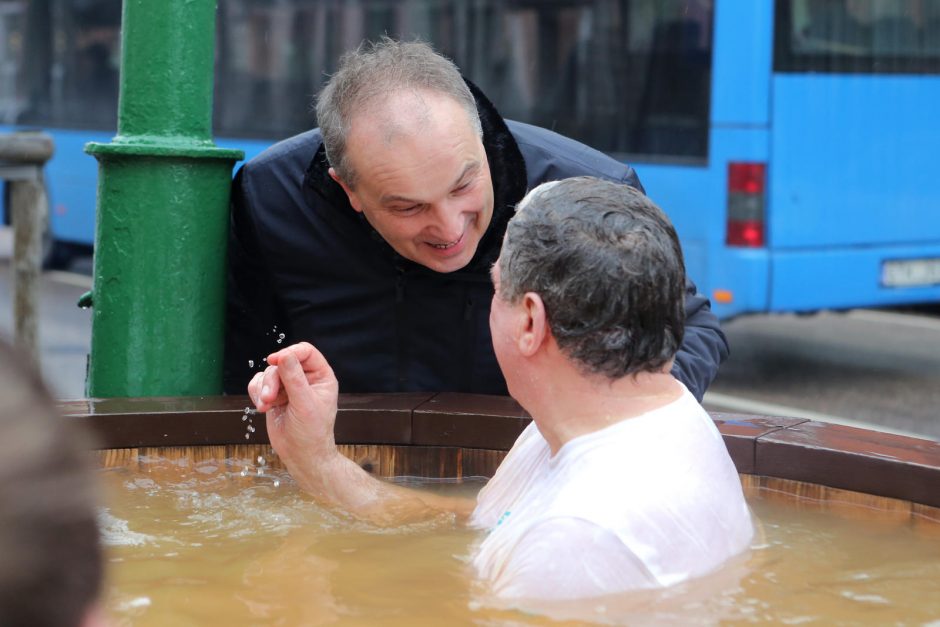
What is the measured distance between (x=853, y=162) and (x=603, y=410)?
6679 mm

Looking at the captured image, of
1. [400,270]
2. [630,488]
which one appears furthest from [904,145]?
[630,488]

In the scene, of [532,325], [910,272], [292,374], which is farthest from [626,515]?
[910,272]

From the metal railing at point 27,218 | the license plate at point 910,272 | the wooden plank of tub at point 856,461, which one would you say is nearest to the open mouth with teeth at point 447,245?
the wooden plank of tub at point 856,461

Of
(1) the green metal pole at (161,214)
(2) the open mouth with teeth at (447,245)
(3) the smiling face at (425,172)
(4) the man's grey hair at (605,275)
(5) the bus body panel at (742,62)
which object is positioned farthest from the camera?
(5) the bus body panel at (742,62)

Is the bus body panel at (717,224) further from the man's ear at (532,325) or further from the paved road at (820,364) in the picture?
the man's ear at (532,325)

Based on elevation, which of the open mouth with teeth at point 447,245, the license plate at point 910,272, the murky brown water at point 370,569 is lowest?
the murky brown water at point 370,569

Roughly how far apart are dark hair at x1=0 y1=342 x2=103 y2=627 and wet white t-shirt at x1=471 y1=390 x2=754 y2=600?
1.30 metres

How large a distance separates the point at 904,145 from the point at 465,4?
294 cm

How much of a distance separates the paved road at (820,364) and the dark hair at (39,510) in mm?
6120

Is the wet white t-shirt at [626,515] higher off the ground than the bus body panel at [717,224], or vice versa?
the bus body panel at [717,224]

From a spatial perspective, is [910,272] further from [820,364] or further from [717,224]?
[717,224]

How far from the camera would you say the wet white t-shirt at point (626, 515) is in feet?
7.06

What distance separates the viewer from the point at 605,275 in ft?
7.42

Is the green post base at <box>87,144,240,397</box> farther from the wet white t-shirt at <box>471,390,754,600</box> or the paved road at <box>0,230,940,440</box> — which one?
the paved road at <box>0,230,940,440</box>
